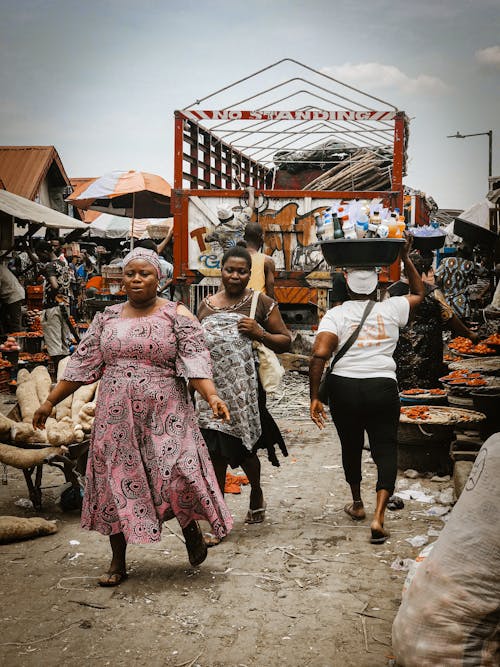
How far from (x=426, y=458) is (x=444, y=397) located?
89 cm

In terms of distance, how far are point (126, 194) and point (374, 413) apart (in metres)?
12.6

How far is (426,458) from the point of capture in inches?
260

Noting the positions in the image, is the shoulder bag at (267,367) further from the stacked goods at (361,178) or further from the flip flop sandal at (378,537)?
the stacked goods at (361,178)

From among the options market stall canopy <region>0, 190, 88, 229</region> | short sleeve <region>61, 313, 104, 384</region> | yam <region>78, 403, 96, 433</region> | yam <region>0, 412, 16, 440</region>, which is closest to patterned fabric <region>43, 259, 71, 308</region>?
market stall canopy <region>0, 190, 88, 229</region>

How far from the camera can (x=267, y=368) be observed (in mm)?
5203

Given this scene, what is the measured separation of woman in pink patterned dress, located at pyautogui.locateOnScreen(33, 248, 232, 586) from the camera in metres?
4.00

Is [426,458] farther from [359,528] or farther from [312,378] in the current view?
[312,378]

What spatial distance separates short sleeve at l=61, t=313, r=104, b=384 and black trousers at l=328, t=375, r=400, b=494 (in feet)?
5.65

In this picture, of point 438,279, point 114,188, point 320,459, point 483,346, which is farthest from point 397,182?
point 114,188

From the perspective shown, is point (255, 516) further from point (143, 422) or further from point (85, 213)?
point (85, 213)

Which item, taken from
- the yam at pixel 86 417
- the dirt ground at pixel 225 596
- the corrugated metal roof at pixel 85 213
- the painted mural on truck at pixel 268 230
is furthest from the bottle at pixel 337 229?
the corrugated metal roof at pixel 85 213

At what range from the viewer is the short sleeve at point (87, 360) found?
13.6ft

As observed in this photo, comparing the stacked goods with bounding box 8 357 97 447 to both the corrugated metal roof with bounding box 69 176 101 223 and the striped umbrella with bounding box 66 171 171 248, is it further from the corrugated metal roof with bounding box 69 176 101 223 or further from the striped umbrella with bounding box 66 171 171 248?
the corrugated metal roof with bounding box 69 176 101 223

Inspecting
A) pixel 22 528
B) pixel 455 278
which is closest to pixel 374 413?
pixel 22 528
